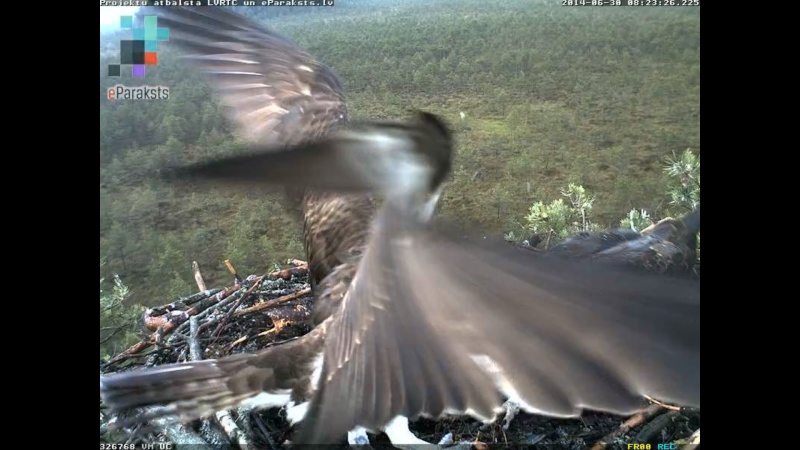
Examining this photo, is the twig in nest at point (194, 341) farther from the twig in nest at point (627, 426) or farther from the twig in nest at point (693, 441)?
the twig in nest at point (693, 441)

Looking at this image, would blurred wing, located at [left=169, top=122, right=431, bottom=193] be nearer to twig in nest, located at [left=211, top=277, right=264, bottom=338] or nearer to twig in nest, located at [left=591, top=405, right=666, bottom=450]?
twig in nest, located at [left=591, top=405, right=666, bottom=450]

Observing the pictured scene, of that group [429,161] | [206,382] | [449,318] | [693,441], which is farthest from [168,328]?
[693,441]

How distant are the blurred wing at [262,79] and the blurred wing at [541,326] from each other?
857 millimetres

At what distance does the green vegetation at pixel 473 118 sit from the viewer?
50.3 inches

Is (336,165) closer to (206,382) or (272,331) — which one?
(206,382)

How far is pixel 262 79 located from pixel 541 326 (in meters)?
1.16

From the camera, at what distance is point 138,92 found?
3.88 ft

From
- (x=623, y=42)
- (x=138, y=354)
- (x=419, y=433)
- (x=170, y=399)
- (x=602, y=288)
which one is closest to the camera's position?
(x=602, y=288)

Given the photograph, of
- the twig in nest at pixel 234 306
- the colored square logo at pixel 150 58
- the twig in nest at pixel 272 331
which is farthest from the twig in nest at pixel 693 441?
the colored square logo at pixel 150 58

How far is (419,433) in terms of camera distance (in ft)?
3.59
